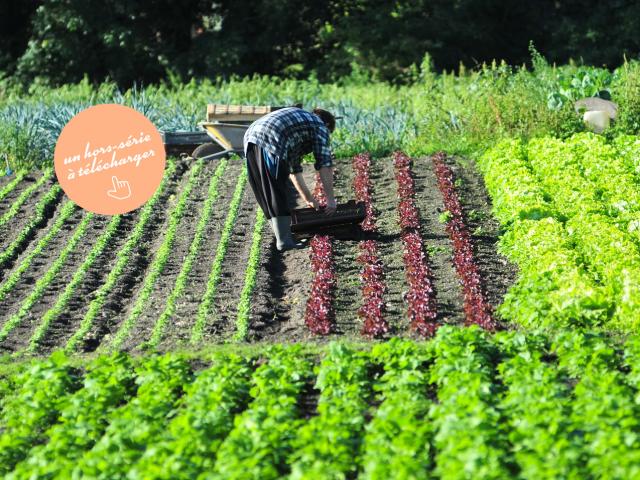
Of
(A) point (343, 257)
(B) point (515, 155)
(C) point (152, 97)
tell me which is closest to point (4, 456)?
(A) point (343, 257)

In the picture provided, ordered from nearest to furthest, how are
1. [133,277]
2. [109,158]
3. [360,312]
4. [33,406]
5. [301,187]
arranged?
[33,406]
[360,312]
[109,158]
[301,187]
[133,277]

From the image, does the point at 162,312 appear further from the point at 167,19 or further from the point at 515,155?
the point at 167,19

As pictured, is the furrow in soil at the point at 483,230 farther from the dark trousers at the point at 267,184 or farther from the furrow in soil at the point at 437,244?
the dark trousers at the point at 267,184

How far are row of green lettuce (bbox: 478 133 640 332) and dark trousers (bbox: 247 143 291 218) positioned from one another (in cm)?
216

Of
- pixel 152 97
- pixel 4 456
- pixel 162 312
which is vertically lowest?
pixel 152 97

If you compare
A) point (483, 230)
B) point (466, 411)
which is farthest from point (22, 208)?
point (466, 411)

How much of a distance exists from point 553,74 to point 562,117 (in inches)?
82.0

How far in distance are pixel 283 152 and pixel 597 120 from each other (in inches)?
238

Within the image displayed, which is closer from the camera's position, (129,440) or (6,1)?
(129,440)

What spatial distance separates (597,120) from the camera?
14664mm

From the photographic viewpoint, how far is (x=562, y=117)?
14.4 m

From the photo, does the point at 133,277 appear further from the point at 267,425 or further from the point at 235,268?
the point at 267,425

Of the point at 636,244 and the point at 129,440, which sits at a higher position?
the point at 129,440

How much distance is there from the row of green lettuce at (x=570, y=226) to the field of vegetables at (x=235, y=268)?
292 millimetres
